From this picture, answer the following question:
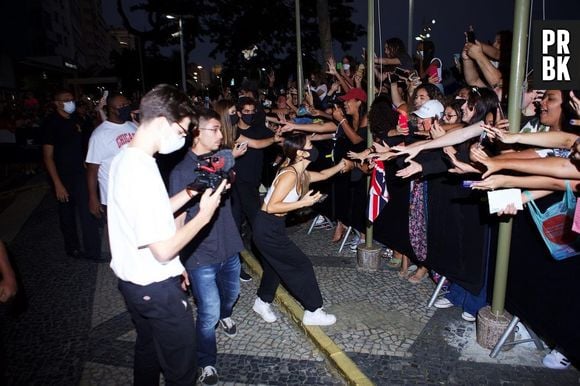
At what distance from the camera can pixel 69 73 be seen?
47344 millimetres

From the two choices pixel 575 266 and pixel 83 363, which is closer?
pixel 575 266

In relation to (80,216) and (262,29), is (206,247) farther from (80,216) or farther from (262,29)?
(262,29)

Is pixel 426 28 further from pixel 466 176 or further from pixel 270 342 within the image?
pixel 270 342

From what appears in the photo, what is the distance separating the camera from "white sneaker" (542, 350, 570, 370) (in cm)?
344

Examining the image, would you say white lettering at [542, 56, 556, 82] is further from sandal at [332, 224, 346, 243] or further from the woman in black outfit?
sandal at [332, 224, 346, 243]

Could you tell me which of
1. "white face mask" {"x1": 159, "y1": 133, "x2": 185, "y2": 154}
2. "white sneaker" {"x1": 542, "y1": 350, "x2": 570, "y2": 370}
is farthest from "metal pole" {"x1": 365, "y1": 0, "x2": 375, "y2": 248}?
"white face mask" {"x1": 159, "y1": 133, "x2": 185, "y2": 154}

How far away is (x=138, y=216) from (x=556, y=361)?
11.8ft

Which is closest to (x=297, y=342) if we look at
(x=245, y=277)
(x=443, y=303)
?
(x=245, y=277)

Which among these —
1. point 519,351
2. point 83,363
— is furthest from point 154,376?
point 519,351

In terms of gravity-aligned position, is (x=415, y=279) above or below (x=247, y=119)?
below

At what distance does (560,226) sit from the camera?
10.00ft

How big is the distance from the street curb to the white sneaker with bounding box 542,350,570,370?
1546mm

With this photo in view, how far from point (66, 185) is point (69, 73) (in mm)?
48799

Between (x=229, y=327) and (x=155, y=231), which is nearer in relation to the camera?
(x=155, y=231)
